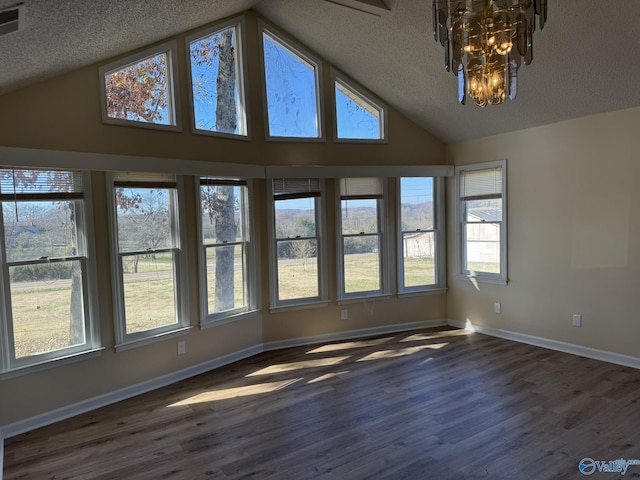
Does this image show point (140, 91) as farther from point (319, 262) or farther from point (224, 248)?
point (319, 262)

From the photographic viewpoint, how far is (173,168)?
13.5 feet

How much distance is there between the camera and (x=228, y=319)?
465 cm

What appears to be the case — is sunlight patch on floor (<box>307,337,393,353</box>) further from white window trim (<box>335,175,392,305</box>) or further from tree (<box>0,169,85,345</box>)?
tree (<box>0,169,85,345</box>)

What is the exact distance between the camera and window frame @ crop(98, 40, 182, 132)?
3711 mm

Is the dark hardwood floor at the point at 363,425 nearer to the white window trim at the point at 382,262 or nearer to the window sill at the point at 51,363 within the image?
the window sill at the point at 51,363

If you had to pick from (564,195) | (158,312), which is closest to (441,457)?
(158,312)

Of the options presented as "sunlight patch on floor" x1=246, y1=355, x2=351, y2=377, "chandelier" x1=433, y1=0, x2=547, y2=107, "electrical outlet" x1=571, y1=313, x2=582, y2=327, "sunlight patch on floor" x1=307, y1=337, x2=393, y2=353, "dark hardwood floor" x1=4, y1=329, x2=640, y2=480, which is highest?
"chandelier" x1=433, y1=0, x2=547, y2=107

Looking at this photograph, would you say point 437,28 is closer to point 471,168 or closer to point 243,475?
point 243,475

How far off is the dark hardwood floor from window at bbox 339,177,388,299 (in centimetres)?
118

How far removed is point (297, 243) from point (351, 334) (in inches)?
54.0

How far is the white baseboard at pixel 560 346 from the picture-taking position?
427 cm

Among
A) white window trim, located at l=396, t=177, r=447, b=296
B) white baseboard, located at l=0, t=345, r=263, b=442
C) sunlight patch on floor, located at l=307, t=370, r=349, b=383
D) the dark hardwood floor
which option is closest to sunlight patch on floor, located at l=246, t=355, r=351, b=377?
the dark hardwood floor

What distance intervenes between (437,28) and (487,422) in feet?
8.91

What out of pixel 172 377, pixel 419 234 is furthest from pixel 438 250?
pixel 172 377
